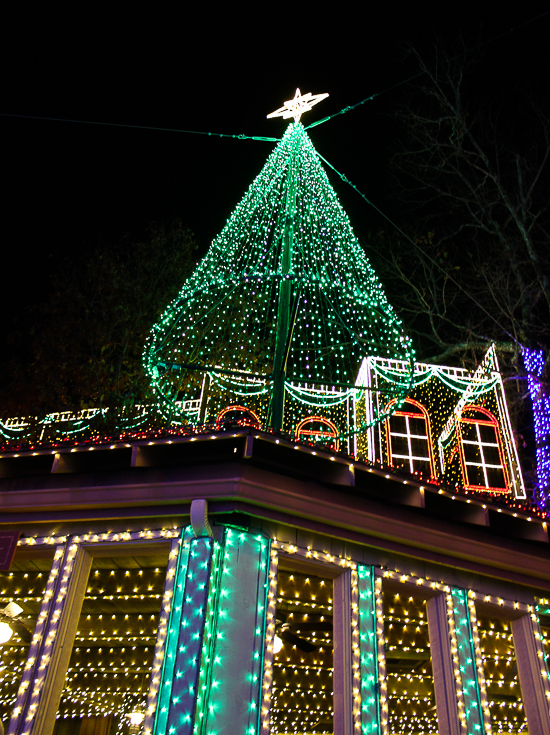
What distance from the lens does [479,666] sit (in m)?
6.00

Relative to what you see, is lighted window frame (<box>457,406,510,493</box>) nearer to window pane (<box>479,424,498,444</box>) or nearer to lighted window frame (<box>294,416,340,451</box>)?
window pane (<box>479,424,498,444</box>)

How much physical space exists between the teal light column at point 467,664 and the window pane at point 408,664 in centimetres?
70

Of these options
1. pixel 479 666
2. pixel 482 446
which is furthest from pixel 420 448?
pixel 479 666

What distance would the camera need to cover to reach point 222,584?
17.7 feet

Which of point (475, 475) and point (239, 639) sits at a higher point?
point (475, 475)

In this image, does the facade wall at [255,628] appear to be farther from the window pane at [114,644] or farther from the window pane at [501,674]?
the window pane at [501,674]

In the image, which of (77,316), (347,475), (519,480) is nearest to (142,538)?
(347,475)

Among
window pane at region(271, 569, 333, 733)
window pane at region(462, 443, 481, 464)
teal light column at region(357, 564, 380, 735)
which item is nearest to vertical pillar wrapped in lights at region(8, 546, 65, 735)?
window pane at region(271, 569, 333, 733)

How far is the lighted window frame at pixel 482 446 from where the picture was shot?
13.8 meters

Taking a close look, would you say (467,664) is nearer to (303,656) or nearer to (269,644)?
(269,644)

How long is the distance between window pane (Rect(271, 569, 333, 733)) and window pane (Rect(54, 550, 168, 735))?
1.82 m

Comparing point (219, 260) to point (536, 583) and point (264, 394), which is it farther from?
point (536, 583)

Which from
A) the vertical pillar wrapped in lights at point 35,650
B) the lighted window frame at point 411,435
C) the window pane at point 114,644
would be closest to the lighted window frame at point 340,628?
the window pane at point 114,644

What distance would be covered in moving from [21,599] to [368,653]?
522 cm
